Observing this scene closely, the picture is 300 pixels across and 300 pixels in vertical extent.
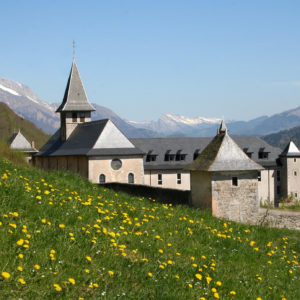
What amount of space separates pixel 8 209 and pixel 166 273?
2.79 m

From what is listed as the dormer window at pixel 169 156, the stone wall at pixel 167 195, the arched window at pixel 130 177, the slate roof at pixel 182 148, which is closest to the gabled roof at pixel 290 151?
the slate roof at pixel 182 148

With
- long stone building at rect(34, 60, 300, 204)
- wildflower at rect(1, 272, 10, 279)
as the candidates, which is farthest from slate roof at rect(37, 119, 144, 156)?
wildflower at rect(1, 272, 10, 279)

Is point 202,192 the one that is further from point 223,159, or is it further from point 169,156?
point 169,156

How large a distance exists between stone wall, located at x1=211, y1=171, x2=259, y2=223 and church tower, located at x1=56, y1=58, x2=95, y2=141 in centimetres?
3072

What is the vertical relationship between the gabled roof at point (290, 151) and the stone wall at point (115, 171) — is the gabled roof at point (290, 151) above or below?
above

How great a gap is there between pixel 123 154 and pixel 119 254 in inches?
1556

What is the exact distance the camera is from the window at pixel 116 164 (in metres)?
46.9

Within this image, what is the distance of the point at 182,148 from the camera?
69.1m

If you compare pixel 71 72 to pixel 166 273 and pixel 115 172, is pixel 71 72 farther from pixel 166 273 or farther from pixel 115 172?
pixel 166 273

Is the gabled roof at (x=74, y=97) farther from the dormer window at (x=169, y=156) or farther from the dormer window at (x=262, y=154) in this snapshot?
the dormer window at (x=262, y=154)

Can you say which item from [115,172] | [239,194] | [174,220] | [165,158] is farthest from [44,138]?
[174,220]

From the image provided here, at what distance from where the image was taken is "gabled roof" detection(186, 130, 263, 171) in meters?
26.4

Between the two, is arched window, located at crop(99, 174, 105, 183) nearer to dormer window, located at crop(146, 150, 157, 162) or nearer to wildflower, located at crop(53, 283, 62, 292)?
dormer window, located at crop(146, 150, 157, 162)

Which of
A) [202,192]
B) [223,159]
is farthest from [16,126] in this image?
[202,192]
